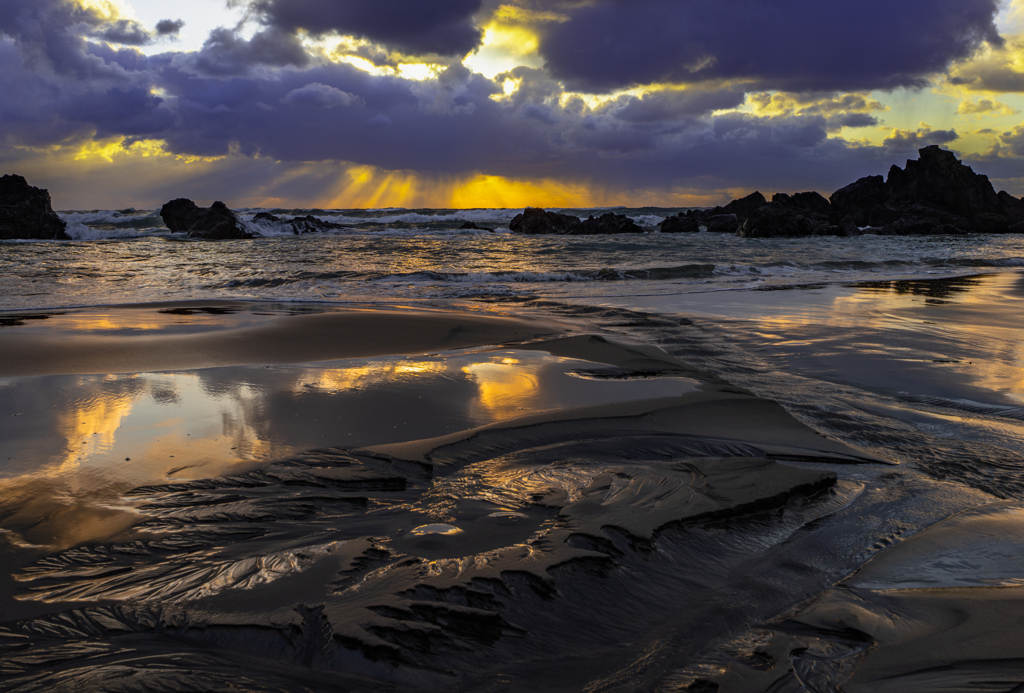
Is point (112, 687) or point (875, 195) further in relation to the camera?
point (875, 195)

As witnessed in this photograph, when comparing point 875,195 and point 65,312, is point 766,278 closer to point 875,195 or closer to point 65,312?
point 65,312

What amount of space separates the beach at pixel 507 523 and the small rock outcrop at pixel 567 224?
3192cm

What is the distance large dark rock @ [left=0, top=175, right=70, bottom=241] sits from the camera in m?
28.8

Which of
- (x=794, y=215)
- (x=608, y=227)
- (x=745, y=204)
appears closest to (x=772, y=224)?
(x=794, y=215)

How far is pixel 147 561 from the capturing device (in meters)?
1.79

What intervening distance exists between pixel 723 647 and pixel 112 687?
1438 mm

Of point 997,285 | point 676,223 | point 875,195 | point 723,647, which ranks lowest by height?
point 723,647

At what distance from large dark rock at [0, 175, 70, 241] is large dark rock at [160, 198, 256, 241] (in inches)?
203

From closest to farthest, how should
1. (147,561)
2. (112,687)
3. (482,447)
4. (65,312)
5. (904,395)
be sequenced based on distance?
(112,687), (147,561), (482,447), (904,395), (65,312)

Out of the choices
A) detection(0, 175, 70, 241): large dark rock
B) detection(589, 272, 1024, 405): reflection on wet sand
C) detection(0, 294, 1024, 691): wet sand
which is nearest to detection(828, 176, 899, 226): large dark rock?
detection(589, 272, 1024, 405): reflection on wet sand

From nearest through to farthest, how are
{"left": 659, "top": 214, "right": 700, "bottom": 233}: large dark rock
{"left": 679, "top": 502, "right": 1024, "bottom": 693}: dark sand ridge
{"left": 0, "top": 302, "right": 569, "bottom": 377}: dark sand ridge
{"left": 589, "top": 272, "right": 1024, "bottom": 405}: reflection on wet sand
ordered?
1. {"left": 679, "top": 502, "right": 1024, "bottom": 693}: dark sand ridge
2. {"left": 589, "top": 272, "right": 1024, "bottom": 405}: reflection on wet sand
3. {"left": 0, "top": 302, "right": 569, "bottom": 377}: dark sand ridge
4. {"left": 659, "top": 214, "right": 700, "bottom": 233}: large dark rock

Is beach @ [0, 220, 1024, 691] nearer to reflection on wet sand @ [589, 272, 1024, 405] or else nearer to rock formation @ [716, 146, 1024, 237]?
reflection on wet sand @ [589, 272, 1024, 405]

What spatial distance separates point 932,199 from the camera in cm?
4459

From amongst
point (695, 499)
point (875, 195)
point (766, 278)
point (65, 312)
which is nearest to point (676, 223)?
point (875, 195)
